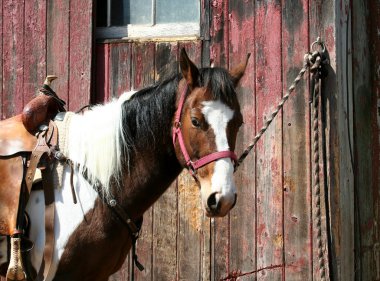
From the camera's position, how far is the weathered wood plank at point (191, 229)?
16.5 ft

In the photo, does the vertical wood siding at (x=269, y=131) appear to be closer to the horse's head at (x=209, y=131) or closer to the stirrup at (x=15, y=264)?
the horse's head at (x=209, y=131)

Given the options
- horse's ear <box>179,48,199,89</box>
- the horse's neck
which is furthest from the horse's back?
horse's ear <box>179,48,199,89</box>

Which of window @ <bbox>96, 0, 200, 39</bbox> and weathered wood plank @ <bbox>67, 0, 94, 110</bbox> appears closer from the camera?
window @ <bbox>96, 0, 200, 39</bbox>

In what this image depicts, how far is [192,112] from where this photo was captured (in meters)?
3.38

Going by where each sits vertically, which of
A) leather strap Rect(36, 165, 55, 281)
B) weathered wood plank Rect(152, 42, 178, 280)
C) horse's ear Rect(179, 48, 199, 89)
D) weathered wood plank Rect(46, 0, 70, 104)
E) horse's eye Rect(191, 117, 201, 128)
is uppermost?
weathered wood plank Rect(46, 0, 70, 104)

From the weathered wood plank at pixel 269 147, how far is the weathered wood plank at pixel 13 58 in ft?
6.47

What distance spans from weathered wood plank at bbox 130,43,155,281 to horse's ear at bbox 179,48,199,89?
1787mm

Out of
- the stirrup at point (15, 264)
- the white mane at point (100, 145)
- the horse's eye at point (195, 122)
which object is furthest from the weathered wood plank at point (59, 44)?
the horse's eye at point (195, 122)

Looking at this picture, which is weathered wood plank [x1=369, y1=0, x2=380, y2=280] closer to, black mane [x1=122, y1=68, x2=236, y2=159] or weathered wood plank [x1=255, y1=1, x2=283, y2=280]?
weathered wood plank [x1=255, y1=1, x2=283, y2=280]

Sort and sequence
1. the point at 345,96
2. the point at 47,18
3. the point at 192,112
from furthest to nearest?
1. the point at 47,18
2. the point at 345,96
3. the point at 192,112

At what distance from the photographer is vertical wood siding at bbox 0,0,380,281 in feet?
15.5

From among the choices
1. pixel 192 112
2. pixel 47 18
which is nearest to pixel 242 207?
pixel 192 112

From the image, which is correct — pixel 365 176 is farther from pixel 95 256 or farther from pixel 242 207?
pixel 95 256

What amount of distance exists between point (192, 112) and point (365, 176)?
7.56 feet
